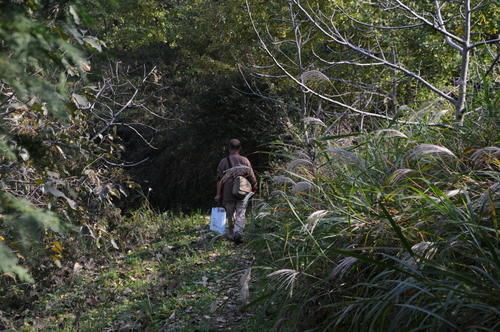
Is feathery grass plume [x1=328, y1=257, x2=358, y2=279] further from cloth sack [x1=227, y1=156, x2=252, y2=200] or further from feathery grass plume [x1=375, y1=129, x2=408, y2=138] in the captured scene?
cloth sack [x1=227, y1=156, x2=252, y2=200]

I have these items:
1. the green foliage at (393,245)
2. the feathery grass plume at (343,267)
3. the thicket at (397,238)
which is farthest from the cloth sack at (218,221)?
the feathery grass plume at (343,267)

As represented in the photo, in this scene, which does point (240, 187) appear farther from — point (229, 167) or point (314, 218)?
point (314, 218)

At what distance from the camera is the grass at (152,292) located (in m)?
6.08

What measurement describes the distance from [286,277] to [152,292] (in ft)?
12.4

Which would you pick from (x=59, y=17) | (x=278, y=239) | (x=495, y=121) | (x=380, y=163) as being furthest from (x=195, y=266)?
(x=59, y=17)

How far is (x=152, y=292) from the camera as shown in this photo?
24.1ft

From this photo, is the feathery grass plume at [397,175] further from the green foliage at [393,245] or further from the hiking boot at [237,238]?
the hiking boot at [237,238]

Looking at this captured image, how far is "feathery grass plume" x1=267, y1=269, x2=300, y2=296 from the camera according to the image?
3.73m

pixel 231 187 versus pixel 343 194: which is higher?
pixel 343 194

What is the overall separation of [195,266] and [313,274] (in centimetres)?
447

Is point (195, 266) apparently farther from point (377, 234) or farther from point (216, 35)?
point (216, 35)

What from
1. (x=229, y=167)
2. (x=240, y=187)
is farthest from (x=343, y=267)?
(x=229, y=167)

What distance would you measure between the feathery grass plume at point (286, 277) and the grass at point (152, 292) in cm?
89

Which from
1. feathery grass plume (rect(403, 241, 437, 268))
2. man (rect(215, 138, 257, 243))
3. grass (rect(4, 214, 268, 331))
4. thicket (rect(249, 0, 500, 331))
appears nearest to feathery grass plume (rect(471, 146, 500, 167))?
thicket (rect(249, 0, 500, 331))
